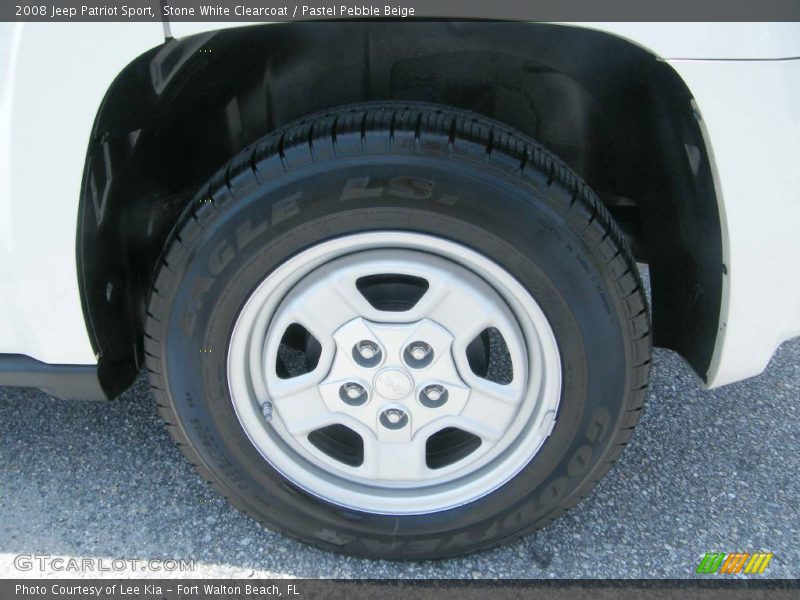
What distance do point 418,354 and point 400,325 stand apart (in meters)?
0.08

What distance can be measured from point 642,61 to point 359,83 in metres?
0.65

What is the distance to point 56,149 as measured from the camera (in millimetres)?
1308

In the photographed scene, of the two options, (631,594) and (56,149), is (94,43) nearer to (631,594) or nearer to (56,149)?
(56,149)

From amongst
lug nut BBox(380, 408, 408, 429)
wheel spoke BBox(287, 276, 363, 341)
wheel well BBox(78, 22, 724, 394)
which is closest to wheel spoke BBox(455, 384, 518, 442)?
lug nut BBox(380, 408, 408, 429)

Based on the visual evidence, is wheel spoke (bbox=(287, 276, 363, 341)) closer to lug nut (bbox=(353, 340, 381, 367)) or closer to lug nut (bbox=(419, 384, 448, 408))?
lug nut (bbox=(353, 340, 381, 367))

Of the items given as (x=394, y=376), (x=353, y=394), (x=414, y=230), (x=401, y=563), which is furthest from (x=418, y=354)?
(x=401, y=563)

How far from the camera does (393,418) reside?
1.56 m

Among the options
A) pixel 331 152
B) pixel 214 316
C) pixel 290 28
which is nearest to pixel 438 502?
pixel 214 316

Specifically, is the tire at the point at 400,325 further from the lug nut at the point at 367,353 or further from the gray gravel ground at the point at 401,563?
the gray gravel ground at the point at 401,563

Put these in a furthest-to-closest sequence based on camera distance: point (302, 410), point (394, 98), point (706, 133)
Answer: point (394, 98)
point (302, 410)
point (706, 133)

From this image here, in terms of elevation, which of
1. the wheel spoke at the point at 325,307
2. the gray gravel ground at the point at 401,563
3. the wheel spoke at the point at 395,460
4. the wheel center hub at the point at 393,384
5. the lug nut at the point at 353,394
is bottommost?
the gray gravel ground at the point at 401,563

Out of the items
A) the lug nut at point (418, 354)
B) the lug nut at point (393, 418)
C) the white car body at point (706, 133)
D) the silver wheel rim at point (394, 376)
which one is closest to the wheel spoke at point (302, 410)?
the silver wheel rim at point (394, 376)

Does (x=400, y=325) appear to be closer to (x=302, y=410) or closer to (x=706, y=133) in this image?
(x=302, y=410)

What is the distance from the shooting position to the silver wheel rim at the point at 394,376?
1433 mm
